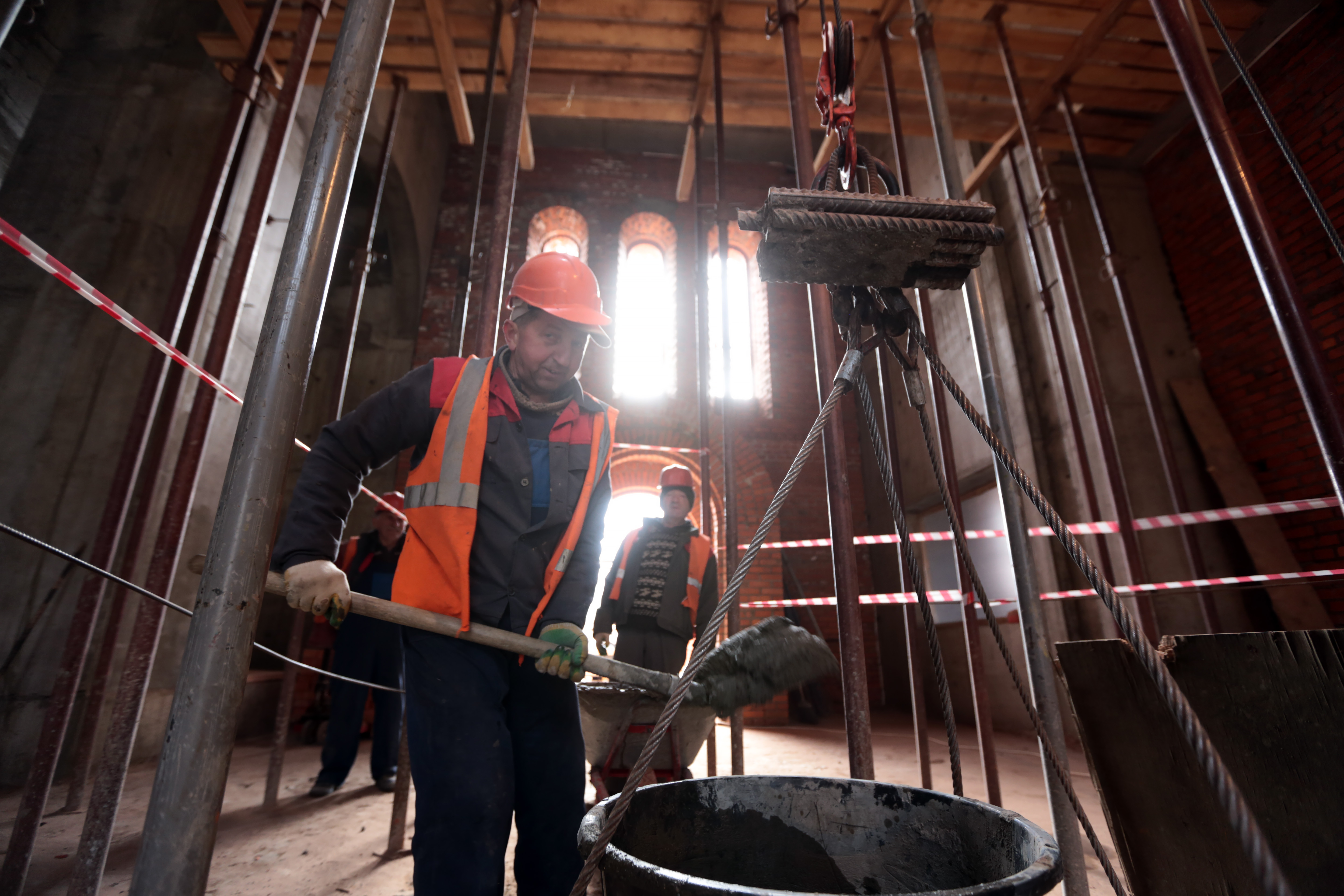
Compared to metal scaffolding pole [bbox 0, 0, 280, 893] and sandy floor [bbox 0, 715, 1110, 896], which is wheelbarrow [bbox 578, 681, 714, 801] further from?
metal scaffolding pole [bbox 0, 0, 280, 893]

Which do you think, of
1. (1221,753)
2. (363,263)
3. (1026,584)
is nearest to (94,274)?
(363,263)

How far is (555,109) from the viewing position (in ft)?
17.2

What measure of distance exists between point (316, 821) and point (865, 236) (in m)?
4.09

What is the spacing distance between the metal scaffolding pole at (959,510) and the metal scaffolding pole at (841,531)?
0.26 metres

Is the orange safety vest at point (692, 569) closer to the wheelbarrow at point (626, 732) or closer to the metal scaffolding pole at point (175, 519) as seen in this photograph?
the wheelbarrow at point (626, 732)

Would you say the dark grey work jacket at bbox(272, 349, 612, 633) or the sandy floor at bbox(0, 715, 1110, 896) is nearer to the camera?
the dark grey work jacket at bbox(272, 349, 612, 633)

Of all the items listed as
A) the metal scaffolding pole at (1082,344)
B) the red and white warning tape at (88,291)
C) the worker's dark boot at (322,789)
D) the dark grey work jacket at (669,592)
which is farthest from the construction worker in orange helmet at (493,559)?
the metal scaffolding pole at (1082,344)

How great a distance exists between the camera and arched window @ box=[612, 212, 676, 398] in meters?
9.63

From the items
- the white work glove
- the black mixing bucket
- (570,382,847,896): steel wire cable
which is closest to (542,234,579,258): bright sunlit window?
the white work glove

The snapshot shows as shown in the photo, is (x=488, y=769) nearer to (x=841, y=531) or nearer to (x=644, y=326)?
(x=841, y=531)

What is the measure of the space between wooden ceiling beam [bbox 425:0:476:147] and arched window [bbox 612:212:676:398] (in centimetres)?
448

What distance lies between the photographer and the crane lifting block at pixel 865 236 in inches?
52.4

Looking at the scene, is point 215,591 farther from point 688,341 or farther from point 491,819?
point 688,341

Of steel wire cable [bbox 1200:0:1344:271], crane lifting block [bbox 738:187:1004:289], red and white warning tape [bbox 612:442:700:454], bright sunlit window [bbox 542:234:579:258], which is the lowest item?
crane lifting block [bbox 738:187:1004:289]
